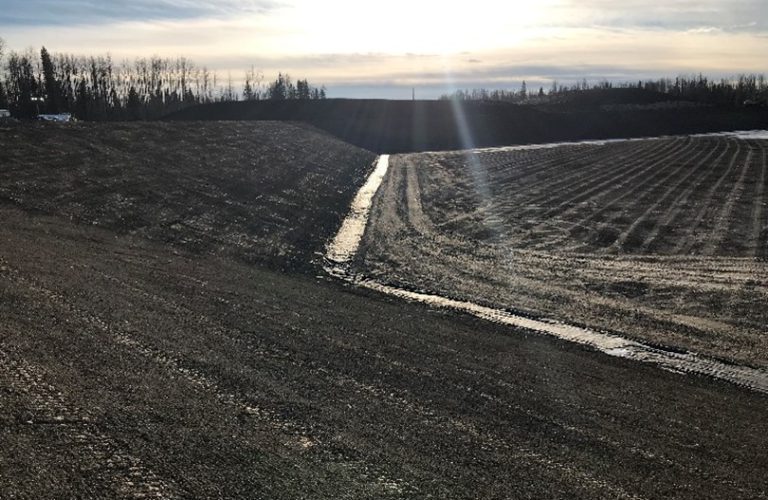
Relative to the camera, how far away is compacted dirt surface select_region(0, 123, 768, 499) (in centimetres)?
625

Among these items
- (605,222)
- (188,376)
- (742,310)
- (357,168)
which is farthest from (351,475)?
(357,168)

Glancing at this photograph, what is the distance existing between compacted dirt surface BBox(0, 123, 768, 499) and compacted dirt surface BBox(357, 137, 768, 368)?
2329 mm

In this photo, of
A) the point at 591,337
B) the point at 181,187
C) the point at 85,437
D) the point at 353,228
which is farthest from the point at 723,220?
the point at 85,437

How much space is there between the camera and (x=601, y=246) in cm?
1948

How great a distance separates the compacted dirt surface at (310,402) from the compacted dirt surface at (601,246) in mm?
2329

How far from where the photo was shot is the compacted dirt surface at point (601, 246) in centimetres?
1323

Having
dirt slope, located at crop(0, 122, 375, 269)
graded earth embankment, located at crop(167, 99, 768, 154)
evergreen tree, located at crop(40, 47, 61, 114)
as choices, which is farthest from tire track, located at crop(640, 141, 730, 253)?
evergreen tree, located at crop(40, 47, 61, 114)

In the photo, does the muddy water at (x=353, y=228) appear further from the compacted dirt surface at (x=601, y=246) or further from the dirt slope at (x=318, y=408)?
the dirt slope at (x=318, y=408)

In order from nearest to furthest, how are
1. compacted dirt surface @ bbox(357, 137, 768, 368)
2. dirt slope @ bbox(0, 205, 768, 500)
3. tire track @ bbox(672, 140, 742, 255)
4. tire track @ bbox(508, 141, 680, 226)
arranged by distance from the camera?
dirt slope @ bbox(0, 205, 768, 500), compacted dirt surface @ bbox(357, 137, 768, 368), tire track @ bbox(672, 140, 742, 255), tire track @ bbox(508, 141, 680, 226)

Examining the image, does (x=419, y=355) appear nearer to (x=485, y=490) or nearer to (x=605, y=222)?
(x=485, y=490)

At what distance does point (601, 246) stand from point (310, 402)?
13.7 meters

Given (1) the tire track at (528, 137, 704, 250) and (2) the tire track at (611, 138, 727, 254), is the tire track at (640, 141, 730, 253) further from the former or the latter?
(1) the tire track at (528, 137, 704, 250)

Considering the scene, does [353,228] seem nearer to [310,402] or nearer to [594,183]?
[310,402]

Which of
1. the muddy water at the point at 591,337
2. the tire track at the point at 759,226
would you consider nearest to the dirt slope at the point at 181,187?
the muddy water at the point at 591,337
